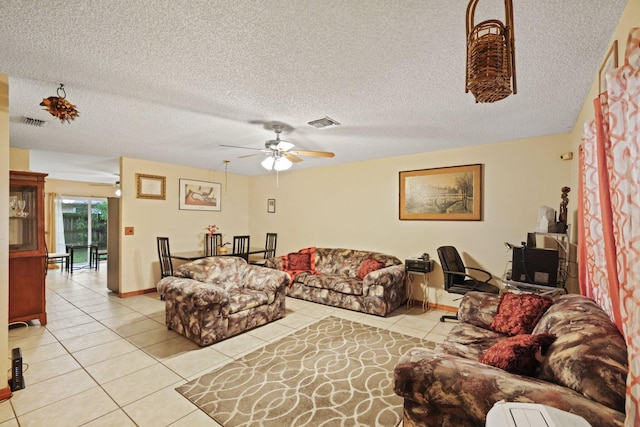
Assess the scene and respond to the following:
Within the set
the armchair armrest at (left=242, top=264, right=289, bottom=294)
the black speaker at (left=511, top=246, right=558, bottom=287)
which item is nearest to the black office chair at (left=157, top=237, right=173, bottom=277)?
the armchair armrest at (left=242, top=264, right=289, bottom=294)

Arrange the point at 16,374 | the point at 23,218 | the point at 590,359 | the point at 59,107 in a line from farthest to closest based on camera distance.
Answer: the point at 23,218, the point at 16,374, the point at 59,107, the point at 590,359

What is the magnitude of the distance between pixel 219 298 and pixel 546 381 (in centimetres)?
274

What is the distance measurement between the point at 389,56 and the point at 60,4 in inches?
71.1

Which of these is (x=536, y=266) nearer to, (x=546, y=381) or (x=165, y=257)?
(x=546, y=381)

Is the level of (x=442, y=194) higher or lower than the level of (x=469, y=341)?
higher

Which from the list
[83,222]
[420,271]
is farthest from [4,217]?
[83,222]

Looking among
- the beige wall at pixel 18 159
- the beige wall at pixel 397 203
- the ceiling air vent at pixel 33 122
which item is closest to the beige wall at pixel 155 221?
the beige wall at pixel 397 203

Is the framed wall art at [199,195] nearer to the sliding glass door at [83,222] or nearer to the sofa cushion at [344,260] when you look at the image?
the sofa cushion at [344,260]

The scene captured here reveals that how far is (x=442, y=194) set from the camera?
4395 mm

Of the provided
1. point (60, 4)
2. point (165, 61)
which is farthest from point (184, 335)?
point (60, 4)

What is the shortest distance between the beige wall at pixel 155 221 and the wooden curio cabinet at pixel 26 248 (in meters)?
1.32

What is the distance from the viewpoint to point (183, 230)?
19.3ft

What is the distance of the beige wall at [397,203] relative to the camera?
147 inches

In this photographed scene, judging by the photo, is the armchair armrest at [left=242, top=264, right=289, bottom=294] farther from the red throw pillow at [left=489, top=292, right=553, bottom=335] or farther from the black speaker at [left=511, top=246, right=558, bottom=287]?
the black speaker at [left=511, top=246, right=558, bottom=287]
